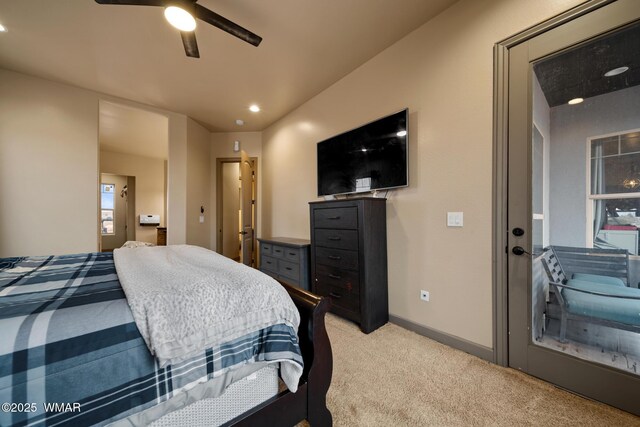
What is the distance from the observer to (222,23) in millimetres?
1787

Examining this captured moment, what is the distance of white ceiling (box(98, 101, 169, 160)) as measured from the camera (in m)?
3.75

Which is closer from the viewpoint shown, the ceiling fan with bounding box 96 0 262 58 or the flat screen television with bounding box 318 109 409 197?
the ceiling fan with bounding box 96 0 262 58

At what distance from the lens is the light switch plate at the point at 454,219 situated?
6.31 ft

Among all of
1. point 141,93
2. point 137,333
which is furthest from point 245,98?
point 137,333

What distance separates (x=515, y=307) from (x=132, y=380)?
2155 millimetres

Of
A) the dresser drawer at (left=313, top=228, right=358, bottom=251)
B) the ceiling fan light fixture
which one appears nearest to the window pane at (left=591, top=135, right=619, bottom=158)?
the dresser drawer at (left=313, top=228, right=358, bottom=251)

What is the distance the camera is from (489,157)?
5.79 feet

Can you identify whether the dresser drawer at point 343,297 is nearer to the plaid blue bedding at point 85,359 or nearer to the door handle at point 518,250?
the door handle at point 518,250

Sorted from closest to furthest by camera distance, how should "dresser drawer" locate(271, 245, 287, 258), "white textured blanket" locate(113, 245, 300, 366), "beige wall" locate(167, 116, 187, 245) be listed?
"white textured blanket" locate(113, 245, 300, 366) < "dresser drawer" locate(271, 245, 287, 258) < "beige wall" locate(167, 116, 187, 245)

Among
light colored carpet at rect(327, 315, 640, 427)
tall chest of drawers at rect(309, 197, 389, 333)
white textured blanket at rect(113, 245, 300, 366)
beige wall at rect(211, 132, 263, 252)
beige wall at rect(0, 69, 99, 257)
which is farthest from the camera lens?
beige wall at rect(211, 132, 263, 252)

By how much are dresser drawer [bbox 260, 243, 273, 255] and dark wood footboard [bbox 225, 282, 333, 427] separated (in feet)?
7.65

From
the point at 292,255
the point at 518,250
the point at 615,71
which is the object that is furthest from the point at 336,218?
the point at 615,71

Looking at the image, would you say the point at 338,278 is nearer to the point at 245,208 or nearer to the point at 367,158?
Result: the point at 367,158

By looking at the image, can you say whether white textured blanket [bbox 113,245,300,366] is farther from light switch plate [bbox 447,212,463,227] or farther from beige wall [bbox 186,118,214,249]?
beige wall [bbox 186,118,214,249]
